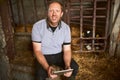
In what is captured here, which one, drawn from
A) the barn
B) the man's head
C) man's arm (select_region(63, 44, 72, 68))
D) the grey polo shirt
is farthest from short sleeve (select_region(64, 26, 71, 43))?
the barn

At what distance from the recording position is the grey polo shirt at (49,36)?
11.1 ft

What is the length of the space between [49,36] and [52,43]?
0.45ft

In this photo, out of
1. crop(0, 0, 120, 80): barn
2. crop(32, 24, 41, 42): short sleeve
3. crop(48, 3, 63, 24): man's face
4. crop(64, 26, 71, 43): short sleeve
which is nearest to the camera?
crop(48, 3, 63, 24): man's face

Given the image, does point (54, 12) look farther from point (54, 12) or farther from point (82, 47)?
point (82, 47)

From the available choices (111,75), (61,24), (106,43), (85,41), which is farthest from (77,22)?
(61,24)

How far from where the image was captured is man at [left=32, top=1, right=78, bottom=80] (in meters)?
3.25

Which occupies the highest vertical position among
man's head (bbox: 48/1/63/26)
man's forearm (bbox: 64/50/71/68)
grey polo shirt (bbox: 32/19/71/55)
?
man's head (bbox: 48/1/63/26)

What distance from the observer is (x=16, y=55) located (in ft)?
16.2

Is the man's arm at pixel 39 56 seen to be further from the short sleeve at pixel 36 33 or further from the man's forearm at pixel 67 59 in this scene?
the man's forearm at pixel 67 59

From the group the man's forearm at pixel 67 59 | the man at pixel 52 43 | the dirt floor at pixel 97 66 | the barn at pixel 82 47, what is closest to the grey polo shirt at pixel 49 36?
the man at pixel 52 43

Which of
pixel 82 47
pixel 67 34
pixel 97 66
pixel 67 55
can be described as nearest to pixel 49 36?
pixel 67 34

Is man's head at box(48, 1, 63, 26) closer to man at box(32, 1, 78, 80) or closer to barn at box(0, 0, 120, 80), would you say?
man at box(32, 1, 78, 80)

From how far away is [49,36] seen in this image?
3434 millimetres

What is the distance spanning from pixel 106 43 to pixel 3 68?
8.11ft
